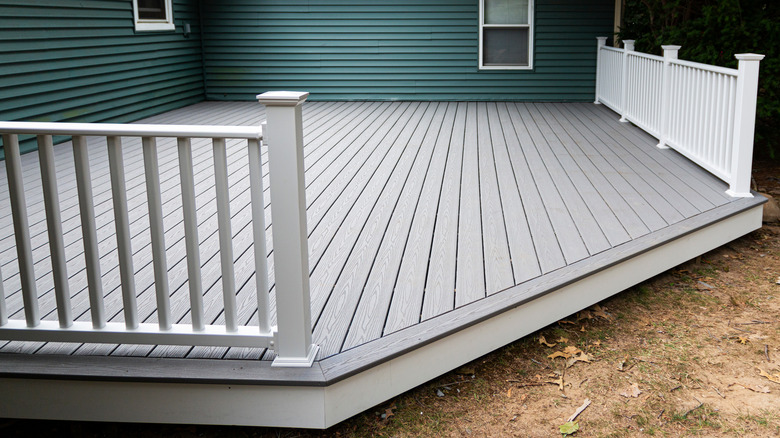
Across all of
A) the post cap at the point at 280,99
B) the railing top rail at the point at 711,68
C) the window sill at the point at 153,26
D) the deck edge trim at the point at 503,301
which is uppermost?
the window sill at the point at 153,26

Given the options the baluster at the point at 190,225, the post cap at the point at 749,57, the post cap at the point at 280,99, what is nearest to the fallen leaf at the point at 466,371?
the baluster at the point at 190,225

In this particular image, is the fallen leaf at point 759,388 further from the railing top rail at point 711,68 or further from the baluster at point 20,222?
the baluster at point 20,222

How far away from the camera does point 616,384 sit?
9.30 ft

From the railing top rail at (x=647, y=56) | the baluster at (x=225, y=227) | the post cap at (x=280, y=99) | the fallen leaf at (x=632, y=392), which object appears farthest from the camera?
the railing top rail at (x=647, y=56)

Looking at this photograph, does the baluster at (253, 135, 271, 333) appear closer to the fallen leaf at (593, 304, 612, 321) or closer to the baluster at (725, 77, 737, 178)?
the fallen leaf at (593, 304, 612, 321)

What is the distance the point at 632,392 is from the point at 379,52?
7821 mm

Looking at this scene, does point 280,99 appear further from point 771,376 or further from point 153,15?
point 153,15

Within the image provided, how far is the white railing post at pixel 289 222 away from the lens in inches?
81.2

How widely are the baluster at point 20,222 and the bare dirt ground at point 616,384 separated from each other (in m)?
0.47

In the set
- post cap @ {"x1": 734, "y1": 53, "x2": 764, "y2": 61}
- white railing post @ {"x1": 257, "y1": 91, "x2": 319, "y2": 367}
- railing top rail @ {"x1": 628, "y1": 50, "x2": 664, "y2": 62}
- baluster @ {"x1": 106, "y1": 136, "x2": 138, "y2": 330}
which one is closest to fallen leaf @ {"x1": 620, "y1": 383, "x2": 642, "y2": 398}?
white railing post @ {"x1": 257, "y1": 91, "x2": 319, "y2": 367}

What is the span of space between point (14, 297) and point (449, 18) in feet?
26.0

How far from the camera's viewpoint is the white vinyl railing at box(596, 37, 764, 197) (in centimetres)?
421

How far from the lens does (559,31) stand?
9617 millimetres

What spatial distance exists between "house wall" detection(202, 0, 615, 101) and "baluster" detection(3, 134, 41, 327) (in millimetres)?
7946
